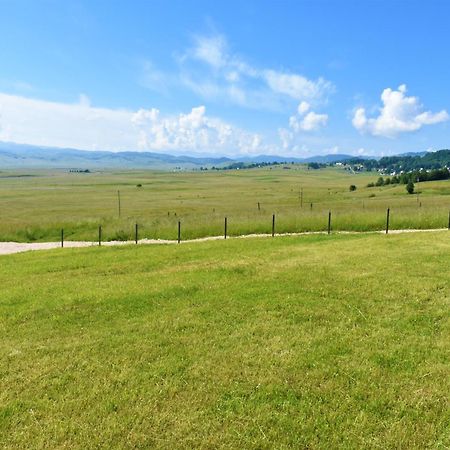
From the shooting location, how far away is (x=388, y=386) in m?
7.73

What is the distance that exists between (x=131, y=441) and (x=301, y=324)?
5.28 meters

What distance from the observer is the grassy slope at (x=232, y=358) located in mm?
6691

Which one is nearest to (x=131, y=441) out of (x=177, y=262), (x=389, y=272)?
(x=389, y=272)

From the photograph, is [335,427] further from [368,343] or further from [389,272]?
[389,272]

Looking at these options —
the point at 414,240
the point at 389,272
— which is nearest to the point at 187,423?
the point at 389,272

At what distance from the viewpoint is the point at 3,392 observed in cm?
779

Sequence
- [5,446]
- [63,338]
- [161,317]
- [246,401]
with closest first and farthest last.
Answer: [5,446] < [246,401] < [63,338] < [161,317]

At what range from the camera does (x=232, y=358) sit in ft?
29.1

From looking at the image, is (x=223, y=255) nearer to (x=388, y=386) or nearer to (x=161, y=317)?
(x=161, y=317)

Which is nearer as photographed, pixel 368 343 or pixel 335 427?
pixel 335 427

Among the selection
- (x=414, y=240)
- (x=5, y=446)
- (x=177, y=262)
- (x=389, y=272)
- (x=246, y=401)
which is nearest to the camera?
(x=5, y=446)

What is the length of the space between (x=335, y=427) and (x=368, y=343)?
10.2 ft

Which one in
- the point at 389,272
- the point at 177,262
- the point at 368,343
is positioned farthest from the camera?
the point at 177,262

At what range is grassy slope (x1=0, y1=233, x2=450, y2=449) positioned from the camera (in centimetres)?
669
